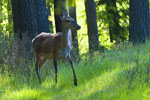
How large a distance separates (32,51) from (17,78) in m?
2.14

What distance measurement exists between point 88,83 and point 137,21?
7.79 m

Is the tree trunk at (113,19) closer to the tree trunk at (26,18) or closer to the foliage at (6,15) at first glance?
the foliage at (6,15)

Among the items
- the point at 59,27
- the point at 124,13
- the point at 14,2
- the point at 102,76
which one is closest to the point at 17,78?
the point at 102,76

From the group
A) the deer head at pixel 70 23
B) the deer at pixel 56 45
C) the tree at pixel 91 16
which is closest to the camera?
the deer head at pixel 70 23

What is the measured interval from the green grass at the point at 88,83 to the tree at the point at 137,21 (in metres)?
4.70

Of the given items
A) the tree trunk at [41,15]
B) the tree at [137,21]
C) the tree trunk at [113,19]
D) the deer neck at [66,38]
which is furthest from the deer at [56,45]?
the tree trunk at [113,19]

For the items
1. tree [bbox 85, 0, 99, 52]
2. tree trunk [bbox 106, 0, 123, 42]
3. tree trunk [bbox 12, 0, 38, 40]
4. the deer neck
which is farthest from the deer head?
tree trunk [bbox 106, 0, 123, 42]

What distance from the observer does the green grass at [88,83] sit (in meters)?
7.44

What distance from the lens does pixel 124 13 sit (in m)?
24.4

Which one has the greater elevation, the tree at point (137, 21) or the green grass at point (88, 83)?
the tree at point (137, 21)

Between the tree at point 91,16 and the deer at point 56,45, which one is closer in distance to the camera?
the deer at point 56,45

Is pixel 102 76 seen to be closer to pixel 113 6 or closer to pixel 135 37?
pixel 135 37

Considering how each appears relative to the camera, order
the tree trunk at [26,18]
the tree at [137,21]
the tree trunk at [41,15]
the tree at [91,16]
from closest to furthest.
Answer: the tree trunk at [26,18], the tree trunk at [41,15], the tree at [137,21], the tree at [91,16]

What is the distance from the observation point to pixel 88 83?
8688 mm
